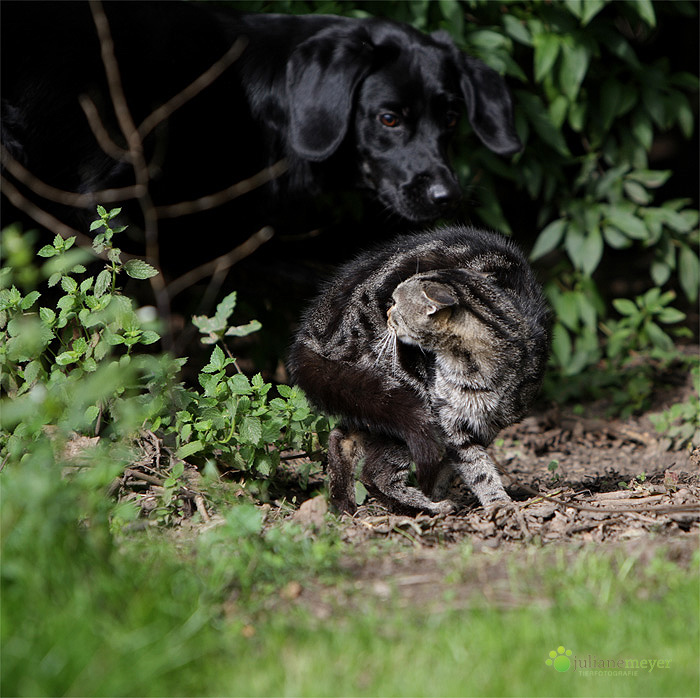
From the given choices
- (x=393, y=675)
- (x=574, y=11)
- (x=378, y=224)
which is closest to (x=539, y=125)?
(x=574, y=11)

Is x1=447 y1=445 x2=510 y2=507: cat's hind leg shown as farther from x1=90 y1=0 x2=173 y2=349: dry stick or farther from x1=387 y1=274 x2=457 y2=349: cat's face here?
x1=90 y1=0 x2=173 y2=349: dry stick

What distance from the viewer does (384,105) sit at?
4.27 meters

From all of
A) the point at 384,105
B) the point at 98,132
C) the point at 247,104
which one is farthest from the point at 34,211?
the point at 384,105

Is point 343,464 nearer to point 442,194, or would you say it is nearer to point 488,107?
point 442,194

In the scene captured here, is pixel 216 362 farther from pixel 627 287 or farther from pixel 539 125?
pixel 627 287

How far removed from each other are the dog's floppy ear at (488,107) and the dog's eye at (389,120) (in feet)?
1.47

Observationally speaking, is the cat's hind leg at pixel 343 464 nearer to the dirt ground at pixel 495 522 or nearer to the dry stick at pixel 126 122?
the dirt ground at pixel 495 522

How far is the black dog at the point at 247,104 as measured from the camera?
13.4 ft

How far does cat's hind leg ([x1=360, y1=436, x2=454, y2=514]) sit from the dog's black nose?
4.83ft

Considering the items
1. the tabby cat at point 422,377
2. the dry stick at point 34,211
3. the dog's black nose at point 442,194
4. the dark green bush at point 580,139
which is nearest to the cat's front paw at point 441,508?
the tabby cat at point 422,377

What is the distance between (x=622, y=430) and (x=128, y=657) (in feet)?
12.1

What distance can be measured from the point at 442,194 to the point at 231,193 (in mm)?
1045

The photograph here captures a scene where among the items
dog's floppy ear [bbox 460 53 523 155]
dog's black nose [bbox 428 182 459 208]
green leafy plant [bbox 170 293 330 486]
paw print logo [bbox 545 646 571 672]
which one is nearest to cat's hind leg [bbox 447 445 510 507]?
green leafy plant [bbox 170 293 330 486]

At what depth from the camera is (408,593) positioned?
217cm
